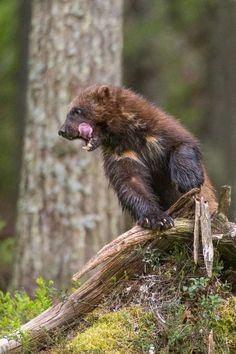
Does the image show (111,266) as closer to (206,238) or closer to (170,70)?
(206,238)

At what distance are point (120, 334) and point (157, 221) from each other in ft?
2.77

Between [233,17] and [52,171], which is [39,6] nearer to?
[52,171]

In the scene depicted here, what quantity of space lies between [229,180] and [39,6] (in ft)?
28.6

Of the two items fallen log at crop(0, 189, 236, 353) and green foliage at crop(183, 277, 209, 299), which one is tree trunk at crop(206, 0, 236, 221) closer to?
fallen log at crop(0, 189, 236, 353)

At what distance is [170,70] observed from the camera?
24.0m

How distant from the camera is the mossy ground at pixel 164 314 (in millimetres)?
Answer: 5734

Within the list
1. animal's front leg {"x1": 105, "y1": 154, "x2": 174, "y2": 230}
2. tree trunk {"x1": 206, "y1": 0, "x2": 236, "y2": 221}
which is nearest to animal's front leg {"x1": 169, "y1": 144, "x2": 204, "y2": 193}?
animal's front leg {"x1": 105, "y1": 154, "x2": 174, "y2": 230}

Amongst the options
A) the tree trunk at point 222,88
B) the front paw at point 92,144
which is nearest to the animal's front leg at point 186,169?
the front paw at point 92,144

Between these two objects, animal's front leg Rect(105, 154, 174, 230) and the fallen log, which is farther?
animal's front leg Rect(105, 154, 174, 230)

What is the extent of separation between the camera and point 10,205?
22203 mm

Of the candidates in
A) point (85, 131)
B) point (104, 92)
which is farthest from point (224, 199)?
point (104, 92)

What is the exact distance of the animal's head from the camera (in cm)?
727

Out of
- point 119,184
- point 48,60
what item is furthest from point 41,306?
point 48,60

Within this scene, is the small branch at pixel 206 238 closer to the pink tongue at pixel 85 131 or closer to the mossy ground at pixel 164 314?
the mossy ground at pixel 164 314
